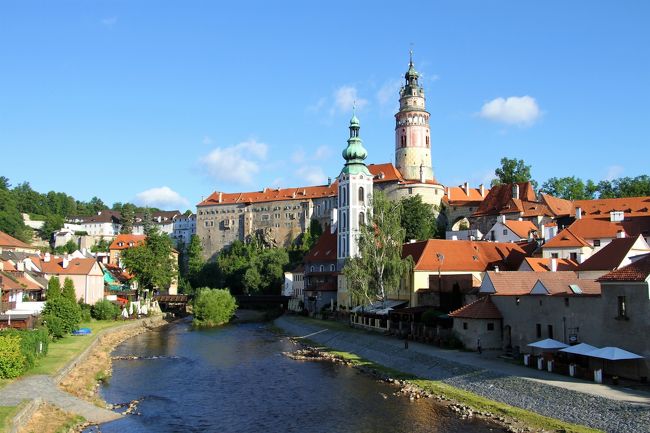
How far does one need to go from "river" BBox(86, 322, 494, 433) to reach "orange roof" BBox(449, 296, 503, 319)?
7.06 meters

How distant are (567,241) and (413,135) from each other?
52.9m

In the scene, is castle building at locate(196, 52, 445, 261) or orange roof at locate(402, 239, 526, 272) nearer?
orange roof at locate(402, 239, 526, 272)

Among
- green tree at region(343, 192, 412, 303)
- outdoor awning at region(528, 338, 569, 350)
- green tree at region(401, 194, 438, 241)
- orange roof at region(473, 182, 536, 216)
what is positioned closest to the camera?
outdoor awning at region(528, 338, 569, 350)

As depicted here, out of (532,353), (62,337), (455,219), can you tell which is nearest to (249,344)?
(62,337)

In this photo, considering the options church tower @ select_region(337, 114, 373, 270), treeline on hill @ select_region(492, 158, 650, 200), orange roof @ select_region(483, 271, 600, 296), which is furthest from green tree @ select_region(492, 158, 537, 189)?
orange roof @ select_region(483, 271, 600, 296)

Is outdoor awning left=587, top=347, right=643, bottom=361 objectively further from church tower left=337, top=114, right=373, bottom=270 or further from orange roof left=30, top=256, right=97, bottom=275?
orange roof left=30, top=256, right=97, bottom=275

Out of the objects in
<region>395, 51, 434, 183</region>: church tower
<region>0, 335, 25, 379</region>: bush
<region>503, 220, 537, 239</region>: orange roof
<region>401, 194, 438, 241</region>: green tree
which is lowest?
<region>0, 335, 25, 379</region>: bush

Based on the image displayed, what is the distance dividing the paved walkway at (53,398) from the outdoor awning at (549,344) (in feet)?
62.8

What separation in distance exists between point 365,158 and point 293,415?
4696 centimetres

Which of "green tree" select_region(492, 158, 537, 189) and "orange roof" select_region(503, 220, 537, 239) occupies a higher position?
"green tree" select_region(492, 158, 537, 189)

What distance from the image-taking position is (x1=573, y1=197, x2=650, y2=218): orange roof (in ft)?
228

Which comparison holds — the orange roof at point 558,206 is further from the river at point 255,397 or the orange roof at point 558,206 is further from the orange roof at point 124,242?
the orange roof at point 124,242

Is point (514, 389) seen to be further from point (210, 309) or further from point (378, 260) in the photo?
point (210, 309)

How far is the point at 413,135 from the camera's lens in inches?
4050
